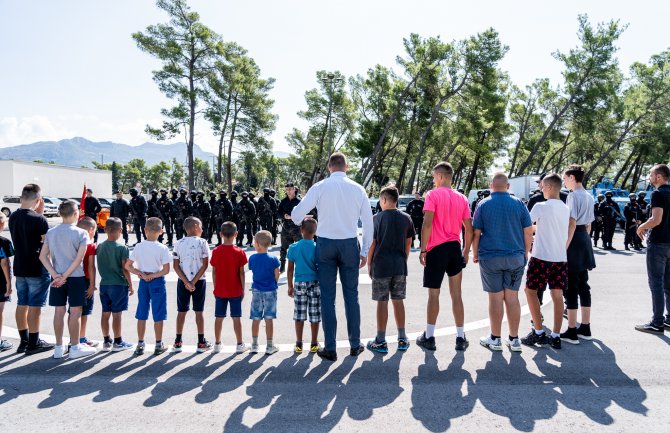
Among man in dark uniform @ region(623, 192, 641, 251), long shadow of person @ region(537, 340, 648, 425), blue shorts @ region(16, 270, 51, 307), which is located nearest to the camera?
long shadow of person @ region(537, 340, 648, 425)

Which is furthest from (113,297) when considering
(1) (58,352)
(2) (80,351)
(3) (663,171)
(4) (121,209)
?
(4) (121,209)

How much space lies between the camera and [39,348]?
504cm

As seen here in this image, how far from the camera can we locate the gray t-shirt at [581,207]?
18.6ft

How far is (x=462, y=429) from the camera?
334 centimetres

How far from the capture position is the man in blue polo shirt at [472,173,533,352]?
508 centimetres

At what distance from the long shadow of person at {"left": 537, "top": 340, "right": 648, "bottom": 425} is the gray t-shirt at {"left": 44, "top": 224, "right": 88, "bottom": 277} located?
4.90 metres

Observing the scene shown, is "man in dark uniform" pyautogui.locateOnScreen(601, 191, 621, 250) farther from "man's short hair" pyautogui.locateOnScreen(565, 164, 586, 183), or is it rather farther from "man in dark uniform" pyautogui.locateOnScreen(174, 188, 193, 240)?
"man in dark uniform" pyautogui.locateOnScreen(174, 188, 193, 240)

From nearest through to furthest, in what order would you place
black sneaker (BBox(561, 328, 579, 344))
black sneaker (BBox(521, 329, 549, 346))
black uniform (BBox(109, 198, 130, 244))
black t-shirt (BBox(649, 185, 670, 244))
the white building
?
black sneaker (BBox(521, 329, 549, 346)) < black sneaker (BBox(561, 328, 579, 344)) < black t-shirt (BBox(649, 185, 670, 244)) < black uniform (BBox(109, 198, 130, 244)) < the white building

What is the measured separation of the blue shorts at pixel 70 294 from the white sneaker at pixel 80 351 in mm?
437

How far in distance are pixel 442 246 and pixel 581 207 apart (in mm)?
1914

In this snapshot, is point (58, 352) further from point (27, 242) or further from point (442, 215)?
point (442, 215)

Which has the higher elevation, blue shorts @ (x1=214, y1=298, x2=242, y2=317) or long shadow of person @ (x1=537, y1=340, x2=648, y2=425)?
blue shorts @ (x1=214, y1=298, x2=242, y2=317)

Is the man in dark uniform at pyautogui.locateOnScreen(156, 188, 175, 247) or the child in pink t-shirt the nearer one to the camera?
the child in pink t-shirt

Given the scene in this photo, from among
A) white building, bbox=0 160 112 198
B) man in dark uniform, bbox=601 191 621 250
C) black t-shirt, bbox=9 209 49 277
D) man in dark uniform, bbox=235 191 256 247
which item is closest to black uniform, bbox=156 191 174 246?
man in dark uniform, bbox=235 191 256 247
